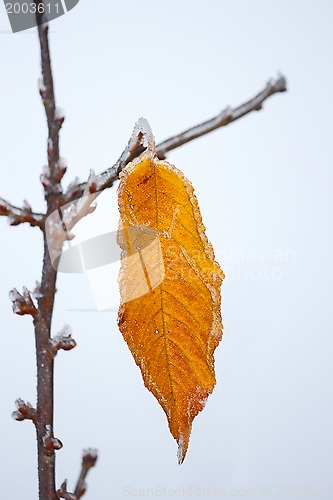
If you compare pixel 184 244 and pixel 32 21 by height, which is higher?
pixel 32 21

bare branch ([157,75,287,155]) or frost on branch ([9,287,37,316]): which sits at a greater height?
bare branch ([157,75,287,155])

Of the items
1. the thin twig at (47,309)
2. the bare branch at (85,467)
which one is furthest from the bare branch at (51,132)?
the bare branch at (85,467)

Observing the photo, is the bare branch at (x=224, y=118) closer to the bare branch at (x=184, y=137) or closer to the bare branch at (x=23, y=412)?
the bare branch at (x=184, y=137)

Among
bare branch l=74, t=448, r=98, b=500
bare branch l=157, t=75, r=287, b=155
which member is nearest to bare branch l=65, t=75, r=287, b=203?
bare branch l=157, t=75, r=287, b=155

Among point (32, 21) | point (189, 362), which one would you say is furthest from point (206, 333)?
point (32, 21)

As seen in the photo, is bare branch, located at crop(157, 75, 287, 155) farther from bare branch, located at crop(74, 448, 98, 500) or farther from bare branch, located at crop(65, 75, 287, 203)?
bare branch, located at crop(74, 448, 98, 500)

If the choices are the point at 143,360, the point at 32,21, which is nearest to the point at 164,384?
the point at 143,360

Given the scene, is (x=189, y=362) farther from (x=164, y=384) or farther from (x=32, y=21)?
(x=32, y=21)
